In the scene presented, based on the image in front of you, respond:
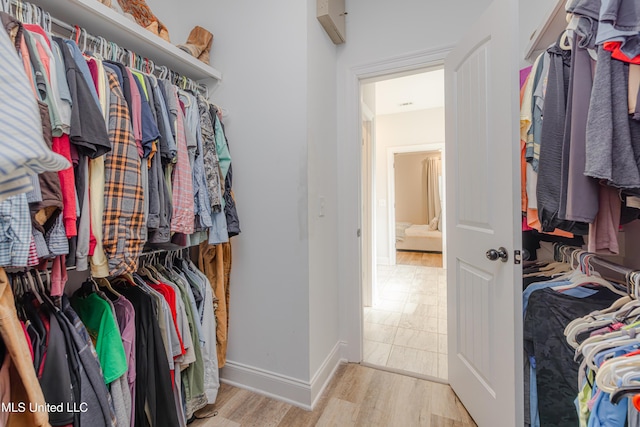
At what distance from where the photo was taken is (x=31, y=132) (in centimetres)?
27

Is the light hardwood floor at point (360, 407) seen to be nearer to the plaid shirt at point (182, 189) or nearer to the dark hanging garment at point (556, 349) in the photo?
the dark hanging garment at point (556, 349)

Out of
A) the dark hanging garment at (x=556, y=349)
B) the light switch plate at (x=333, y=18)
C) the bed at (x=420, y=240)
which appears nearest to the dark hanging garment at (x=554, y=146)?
the dark hanging garment at (x=556, y=349)

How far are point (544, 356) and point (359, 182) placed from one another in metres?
1.34

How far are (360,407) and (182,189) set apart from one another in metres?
1.46

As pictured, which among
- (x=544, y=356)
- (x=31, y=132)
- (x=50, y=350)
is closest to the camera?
(x=31, y=132)

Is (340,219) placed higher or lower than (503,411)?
higher

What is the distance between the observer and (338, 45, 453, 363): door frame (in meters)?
2.02

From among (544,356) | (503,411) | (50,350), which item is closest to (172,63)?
(50,350)

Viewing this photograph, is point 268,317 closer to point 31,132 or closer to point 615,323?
point 615,323

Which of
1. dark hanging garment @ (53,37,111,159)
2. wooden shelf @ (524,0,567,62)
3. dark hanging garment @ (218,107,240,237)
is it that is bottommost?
dark hanging garment @ (218,107,240,237)

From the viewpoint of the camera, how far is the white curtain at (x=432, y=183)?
23.2 feet

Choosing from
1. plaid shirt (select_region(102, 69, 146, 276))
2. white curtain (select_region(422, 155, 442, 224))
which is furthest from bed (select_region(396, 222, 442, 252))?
plaid shirt (select_region(102, 69, 146, 276))

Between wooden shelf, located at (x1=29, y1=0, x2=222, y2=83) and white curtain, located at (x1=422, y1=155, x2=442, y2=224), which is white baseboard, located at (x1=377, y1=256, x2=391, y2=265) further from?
wooden shelf, located at (x1=29, y1=0, x2=222, y2=83)

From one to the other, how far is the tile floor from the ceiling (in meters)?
2.47
